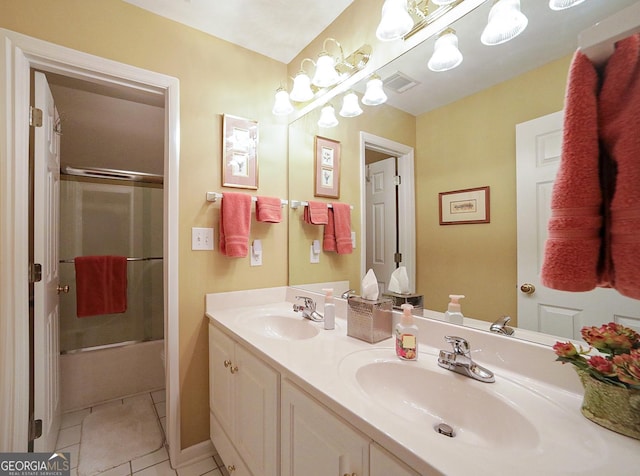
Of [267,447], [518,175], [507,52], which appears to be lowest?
[267,447]

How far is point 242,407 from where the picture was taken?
3.60 ft

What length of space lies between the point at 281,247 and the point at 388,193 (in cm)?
80


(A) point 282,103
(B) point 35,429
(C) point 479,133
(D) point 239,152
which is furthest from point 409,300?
(B) point 35,429

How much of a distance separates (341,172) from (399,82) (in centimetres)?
52

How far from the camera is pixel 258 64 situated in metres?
1.70

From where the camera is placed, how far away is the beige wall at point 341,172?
126 cm

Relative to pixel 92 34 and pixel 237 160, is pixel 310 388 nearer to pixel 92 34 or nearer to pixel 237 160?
pixel 237 160

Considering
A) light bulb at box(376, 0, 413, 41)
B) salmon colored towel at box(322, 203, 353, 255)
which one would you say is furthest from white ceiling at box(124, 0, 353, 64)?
salmon colored towel at box(322, 203, 353, 255)

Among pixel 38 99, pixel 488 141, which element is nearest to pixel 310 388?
pixel 488 141

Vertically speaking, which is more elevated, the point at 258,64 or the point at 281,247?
the point at 258,64

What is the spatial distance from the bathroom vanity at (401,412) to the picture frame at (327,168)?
790 mm

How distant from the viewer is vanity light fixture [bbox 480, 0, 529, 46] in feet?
2.76

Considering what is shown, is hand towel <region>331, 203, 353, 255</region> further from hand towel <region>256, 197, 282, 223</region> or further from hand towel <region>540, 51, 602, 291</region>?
hand towel <region>540, 51, 602, 291</region>

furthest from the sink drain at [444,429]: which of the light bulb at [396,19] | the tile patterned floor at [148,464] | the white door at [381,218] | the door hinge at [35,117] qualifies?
the door hinge at [35,117]
